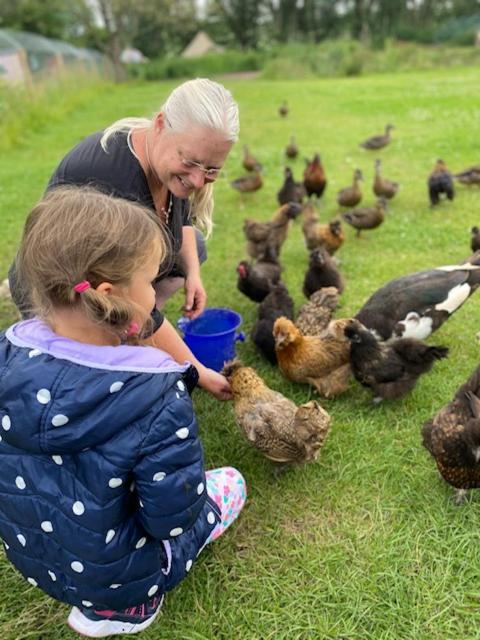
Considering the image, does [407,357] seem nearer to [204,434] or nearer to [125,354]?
[204,434]

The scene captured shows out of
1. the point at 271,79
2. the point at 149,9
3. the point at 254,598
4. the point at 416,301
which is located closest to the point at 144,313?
the point at 254,598

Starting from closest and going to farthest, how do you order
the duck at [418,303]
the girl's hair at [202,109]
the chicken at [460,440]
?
the girl's hair at [202,109], the chicken at [460,440], the duck at [418,303]

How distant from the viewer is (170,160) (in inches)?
95.7

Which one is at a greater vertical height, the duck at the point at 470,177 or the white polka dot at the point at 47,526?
the white polka dot at the point at 47,526

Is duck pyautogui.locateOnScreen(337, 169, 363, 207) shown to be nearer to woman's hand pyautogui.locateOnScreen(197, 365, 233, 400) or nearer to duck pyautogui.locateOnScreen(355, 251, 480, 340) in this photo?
duck pyautogui.locateOnScreen(355, 251, 480, 340)

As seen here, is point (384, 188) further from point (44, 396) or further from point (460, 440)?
point (44, 396)

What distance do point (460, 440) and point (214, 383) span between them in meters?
1.36

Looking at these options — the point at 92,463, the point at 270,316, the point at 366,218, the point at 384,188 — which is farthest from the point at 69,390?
the point at 384,188

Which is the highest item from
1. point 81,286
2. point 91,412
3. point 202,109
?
point 202,109

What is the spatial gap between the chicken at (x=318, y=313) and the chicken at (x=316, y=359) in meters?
0.33

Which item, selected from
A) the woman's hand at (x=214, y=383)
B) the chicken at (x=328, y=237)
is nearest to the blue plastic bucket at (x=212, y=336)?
the woman's hand at (x=214, y=383)

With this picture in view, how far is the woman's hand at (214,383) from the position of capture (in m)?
2.91

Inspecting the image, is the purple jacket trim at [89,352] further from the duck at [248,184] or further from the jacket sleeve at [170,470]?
the duck at [248,184]

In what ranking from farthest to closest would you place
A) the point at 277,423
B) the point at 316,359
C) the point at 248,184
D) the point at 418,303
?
1. the point at 248,184
2. the point at 418,303
3. the point at 316,359
4. the point at 277,423
